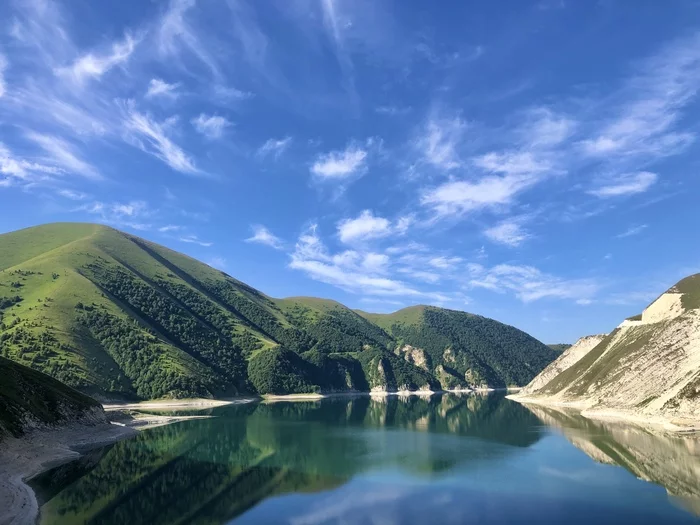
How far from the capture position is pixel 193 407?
17762 cm

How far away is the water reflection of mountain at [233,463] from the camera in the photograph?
4434 cm

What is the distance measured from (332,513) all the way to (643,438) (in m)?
56.9

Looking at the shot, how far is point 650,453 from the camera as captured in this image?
60.6 meters

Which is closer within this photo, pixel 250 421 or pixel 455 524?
pixel 455 524

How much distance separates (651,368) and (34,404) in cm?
12434

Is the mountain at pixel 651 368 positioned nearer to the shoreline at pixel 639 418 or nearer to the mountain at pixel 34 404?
the shoreline at pixel 639 418

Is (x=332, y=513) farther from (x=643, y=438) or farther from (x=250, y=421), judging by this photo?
(x=250, y=421)

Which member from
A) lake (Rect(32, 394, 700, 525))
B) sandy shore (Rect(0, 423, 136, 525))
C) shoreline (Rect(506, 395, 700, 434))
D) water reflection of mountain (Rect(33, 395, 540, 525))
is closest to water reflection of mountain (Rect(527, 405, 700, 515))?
lake (Rect(32, 394, 700, 525))

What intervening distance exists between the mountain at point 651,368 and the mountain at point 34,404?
328ft

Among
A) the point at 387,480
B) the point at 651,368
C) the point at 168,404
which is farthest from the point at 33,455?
the point at 168,404

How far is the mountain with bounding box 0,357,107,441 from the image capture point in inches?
2579

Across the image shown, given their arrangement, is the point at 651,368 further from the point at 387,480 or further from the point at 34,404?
the point at 34,404

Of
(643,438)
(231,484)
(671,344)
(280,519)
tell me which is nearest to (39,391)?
(231,484)

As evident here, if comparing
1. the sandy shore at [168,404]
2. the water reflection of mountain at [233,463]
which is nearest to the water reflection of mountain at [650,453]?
the water reflection of mountain at [233,463]
